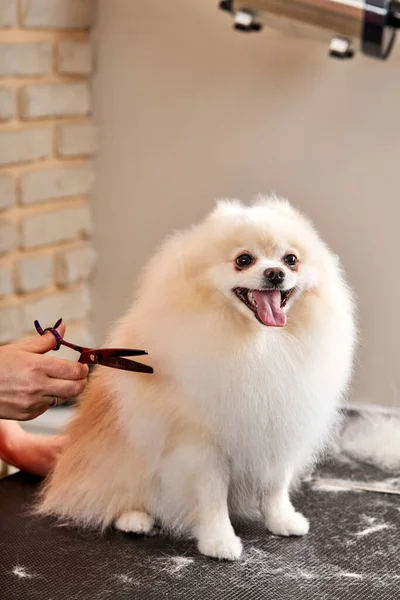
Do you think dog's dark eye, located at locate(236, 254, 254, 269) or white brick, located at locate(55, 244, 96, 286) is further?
white brick, located at locate(55, 244, 96, 286)

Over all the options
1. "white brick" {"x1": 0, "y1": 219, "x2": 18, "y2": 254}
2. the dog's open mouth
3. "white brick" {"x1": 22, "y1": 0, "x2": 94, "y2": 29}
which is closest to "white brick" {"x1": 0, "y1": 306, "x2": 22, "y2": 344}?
"white brick" {"x1": 0, "y1": 219, "x2": 18, "y2": 254}

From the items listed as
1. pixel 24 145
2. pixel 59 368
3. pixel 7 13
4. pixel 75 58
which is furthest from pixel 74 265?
pixel 59 368

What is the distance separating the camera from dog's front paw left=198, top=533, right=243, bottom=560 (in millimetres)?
1094

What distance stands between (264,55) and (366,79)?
0.74ft

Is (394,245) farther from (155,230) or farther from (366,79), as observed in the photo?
(155,230)

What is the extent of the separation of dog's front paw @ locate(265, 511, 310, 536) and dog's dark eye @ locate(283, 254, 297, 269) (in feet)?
1.17

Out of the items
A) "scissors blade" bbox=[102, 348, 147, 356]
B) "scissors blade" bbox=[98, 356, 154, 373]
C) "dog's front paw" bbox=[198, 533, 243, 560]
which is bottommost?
"dog's front paw" bbox=[198, 533, 243, 560]

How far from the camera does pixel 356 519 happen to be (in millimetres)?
1240

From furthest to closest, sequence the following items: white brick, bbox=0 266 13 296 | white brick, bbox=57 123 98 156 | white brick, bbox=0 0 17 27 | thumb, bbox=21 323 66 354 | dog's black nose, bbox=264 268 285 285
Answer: white brick, bbox=57 123 98 156 < white brick, bbox=0 266 13 296 < white brick, bbox=0 0 17 27 < thumb, bbox=21 323 66 354 < dog's black nose, bbox=264 268 285 285

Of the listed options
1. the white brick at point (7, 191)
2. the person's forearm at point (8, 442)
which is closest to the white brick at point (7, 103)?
the white brick at point (7, 191)

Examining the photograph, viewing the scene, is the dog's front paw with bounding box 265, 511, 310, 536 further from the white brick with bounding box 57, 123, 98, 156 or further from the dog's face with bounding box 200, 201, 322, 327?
the white brick with bounding box 57, 123, 98, 156

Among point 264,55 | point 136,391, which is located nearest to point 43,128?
point 264,55

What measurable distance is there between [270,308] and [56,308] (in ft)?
3.57

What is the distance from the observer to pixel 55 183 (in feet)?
6.50
